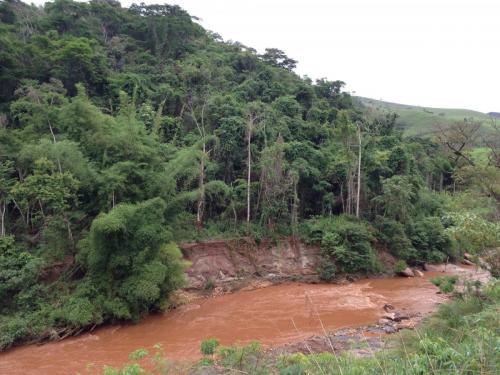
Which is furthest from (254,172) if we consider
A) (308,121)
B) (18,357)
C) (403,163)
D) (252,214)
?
(18,357)

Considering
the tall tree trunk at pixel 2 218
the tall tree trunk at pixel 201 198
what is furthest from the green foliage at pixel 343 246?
the tall tree trunk at pixel 2 218

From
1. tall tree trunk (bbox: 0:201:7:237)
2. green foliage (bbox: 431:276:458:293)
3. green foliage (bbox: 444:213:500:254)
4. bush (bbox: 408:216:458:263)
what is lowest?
bush (bbox: 408:216:458:263)

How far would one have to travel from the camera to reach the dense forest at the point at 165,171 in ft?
39.3

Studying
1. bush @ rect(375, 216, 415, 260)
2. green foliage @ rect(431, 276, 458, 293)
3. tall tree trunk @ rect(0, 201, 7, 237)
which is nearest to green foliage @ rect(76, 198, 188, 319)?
tall tree trunk @ rect(0, 201, 7, 237)

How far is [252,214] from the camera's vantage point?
20781 mm

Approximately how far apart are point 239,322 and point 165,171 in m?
6.85

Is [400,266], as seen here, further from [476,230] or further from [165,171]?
[165,171]

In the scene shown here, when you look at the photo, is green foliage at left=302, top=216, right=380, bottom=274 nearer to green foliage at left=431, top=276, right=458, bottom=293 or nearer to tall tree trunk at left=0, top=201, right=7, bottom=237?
green foliage at left=431, top=276, right=458, bottom=293

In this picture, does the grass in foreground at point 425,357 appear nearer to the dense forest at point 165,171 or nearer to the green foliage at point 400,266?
the dense forest at point 165,171

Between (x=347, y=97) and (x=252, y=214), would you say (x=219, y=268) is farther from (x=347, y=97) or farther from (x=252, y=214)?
(x=347, y=97)

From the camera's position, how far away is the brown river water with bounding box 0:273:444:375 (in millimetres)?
10438

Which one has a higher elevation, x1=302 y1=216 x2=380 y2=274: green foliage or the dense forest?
the dense forest

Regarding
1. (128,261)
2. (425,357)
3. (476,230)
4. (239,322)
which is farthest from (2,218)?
(476,230)

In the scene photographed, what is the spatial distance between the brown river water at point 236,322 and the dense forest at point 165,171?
750mm
